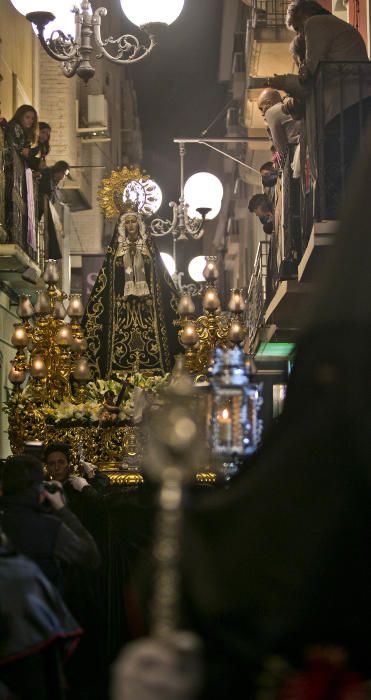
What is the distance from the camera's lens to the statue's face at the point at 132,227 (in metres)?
14.4

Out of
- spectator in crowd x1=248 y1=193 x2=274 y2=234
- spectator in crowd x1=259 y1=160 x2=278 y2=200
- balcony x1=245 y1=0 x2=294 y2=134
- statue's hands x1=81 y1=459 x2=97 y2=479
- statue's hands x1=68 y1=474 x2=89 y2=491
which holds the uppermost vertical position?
balcony x1=245 y1=0 x2=294 y2=134

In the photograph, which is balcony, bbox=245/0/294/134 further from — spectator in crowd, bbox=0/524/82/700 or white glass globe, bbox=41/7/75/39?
spectator in crowd, bbox=0/524/82/700

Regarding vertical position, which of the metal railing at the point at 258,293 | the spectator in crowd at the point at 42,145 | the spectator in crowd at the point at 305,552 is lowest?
the spectator in crowd at the point at 305,552

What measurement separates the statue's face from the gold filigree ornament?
0.15 m

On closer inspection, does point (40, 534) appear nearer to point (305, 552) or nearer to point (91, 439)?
point (91, 439)

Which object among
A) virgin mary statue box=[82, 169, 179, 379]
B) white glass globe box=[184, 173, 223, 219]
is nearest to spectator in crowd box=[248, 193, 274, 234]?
white glass globe box=[184, 173, 223, 219]

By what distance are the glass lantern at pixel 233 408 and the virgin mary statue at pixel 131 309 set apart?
34.2ft

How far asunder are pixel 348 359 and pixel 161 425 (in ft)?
1.43

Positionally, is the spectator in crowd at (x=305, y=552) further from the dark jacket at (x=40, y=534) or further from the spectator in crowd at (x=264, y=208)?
the spectator in crowd at (x=264, y=208)

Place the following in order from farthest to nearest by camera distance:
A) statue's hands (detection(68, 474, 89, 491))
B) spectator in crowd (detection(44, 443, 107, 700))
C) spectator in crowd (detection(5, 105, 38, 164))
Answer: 1. spectator in crowd (detection(5, 105, 38, 164))
2. statue's hands (detection(68, 474, 89, 491))
3. spectator in crowd (detection(44, 443, 107, 700))

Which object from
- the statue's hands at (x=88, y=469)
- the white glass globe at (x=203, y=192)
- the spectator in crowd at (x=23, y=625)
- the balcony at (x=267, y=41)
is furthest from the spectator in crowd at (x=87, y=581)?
the balcony at (x=267, y=41)

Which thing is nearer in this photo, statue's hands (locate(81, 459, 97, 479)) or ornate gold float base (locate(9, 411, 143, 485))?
statue's hands (locate(81, 459, 97, 479))

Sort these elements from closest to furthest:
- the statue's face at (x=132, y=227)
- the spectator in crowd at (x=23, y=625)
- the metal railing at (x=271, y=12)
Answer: the spectator in crowd at (x=23, y=625), the statue's face at (x=132, y=227), the metal railing at (x=271, y=12)

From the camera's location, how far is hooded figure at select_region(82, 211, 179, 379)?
1380cm
